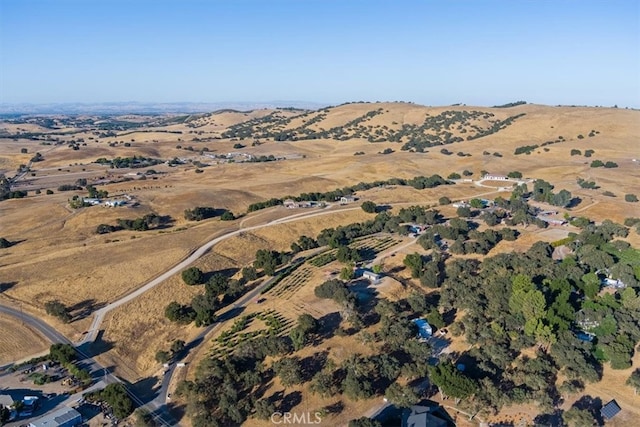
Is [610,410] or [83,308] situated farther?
[83,308]

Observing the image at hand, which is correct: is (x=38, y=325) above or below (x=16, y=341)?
above

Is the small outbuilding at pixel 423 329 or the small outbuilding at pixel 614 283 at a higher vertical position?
the small outbuilding at pixel 614 283

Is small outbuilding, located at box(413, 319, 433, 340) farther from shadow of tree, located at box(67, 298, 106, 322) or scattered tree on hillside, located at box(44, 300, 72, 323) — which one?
scattered tree on hillside, located at box(44, 300, 72, 323)

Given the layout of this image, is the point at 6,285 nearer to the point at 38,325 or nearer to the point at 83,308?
the point at 38,325

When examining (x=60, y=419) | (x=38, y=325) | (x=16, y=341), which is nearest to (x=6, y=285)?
(x=38, y=325)

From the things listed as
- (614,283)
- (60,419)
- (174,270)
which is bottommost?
(60,419)

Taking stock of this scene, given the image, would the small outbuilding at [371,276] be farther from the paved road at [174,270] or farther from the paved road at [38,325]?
the paved road at [38,325]

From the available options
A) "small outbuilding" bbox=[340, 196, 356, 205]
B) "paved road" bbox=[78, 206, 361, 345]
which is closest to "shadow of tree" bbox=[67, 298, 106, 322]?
"paved road" bbox=[78, 206, 361, 345]

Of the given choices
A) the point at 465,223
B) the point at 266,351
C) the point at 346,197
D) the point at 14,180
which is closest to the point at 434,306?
the point at 266,351

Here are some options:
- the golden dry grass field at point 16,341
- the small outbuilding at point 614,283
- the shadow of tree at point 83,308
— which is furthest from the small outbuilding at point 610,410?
the golden dry grass field at point 16,341
